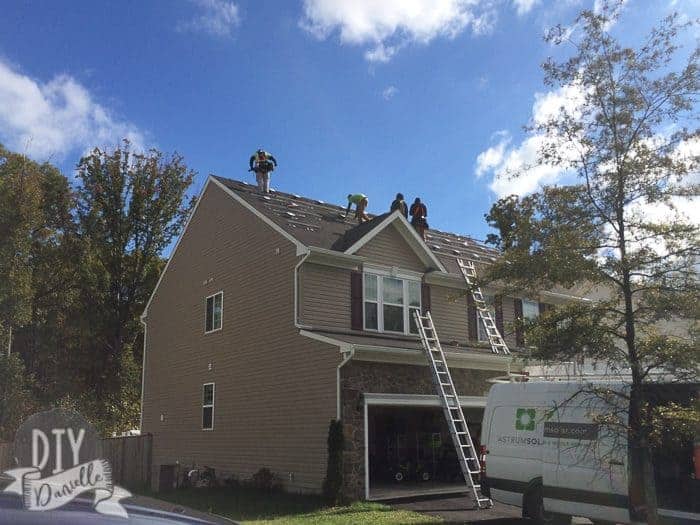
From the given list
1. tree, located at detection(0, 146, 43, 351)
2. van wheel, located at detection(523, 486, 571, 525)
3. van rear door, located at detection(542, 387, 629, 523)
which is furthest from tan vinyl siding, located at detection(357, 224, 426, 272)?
tree, located at detection(0, 146, 43, 351)

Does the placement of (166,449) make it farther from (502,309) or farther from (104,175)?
(104,175)

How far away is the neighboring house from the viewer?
15.3m

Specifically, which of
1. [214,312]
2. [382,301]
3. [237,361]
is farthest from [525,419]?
[214,312]

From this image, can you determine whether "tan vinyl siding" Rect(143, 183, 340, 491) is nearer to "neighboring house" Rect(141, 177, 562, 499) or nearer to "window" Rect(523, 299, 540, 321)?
"neighboring house" Rect(141, 177, 562, 499)

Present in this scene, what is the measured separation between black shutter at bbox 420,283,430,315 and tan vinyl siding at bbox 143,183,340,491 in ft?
13.1

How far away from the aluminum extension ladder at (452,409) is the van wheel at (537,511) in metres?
2.38

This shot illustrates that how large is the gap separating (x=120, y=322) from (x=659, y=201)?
2956 centimetres

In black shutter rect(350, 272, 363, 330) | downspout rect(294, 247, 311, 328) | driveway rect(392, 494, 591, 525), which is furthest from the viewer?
black shutter rect(350, 272, 363, 330)

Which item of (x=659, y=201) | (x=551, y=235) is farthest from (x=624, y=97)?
(x=551, y=235)

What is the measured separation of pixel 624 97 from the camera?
9.92 m

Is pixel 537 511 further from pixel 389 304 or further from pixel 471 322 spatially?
pixel 471 322

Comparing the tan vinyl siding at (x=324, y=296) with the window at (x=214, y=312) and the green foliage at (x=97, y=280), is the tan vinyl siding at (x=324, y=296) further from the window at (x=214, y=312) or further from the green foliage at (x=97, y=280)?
the green foliage at (x=97, y=280)

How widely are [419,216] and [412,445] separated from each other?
6.99 metres

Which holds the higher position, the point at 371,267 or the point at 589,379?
the point at 371,267
